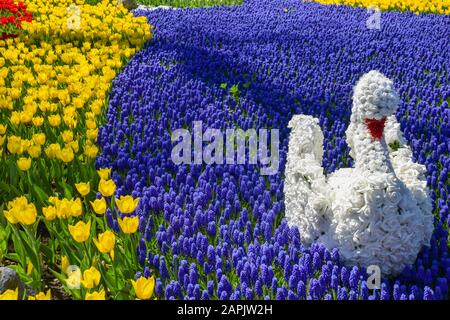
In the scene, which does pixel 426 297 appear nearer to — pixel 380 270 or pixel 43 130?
pixel 380 270

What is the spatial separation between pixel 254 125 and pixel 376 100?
122 inches

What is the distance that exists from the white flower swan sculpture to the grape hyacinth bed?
12 cm

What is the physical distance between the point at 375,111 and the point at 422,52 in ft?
22.1

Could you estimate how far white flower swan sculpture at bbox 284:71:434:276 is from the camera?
349 cm

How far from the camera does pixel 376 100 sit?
3.50 m

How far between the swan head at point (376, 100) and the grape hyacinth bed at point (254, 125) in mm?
840

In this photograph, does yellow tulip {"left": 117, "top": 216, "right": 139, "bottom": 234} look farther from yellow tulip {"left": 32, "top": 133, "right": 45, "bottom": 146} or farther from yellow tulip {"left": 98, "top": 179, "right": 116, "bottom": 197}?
A: yellow tulip {"left": 32, "top": 133, "right": 45, "bottom": 146}

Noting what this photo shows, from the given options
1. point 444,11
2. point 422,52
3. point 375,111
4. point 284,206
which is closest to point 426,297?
point 375,111

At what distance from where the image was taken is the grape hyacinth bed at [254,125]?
11.8ft

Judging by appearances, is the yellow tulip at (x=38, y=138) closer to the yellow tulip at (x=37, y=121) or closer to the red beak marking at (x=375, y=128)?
the yellow tulip at (x=37, y=121)

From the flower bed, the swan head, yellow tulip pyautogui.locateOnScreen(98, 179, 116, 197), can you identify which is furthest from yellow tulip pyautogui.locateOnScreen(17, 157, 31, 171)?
the flower bed

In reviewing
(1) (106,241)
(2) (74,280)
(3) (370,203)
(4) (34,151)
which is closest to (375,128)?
(3) (370,203)

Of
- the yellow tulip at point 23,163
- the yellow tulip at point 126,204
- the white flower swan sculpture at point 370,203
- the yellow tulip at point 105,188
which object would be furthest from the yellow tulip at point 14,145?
the white flower swan sculpture at point 370,203

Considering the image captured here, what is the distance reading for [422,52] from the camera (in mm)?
9688
